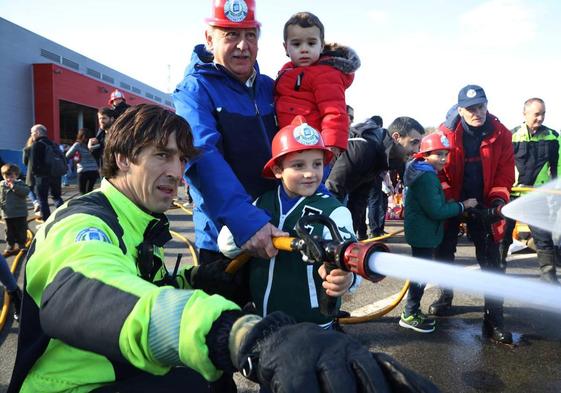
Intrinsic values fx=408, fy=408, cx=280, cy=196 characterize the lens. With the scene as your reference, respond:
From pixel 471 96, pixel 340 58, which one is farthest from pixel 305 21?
pixel 471 96

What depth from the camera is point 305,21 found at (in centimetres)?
303

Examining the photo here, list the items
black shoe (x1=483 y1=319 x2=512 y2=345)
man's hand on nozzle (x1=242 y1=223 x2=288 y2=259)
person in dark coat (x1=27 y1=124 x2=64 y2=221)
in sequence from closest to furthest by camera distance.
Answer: man's hand on nozzle (x1=242 y1=223 x2=288 y2=259) < black shoe (x1=483 y1=319 x2=512 y2=345) < person in dark coat (x1=27 y1=124 x2=64 y2=221)

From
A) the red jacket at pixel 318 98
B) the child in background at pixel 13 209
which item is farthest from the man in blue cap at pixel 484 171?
the child in background at pixel 13 209

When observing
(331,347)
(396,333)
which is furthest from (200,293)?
(396,333)

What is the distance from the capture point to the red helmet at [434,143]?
4.03 meters

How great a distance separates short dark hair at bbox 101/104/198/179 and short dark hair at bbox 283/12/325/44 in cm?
169

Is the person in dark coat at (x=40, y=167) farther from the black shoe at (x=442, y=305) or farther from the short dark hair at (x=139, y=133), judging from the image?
the short dark hair at (x=139, y=133)

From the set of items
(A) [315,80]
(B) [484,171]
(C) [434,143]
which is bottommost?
(B) [484,171]

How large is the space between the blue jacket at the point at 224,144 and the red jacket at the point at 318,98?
116mm

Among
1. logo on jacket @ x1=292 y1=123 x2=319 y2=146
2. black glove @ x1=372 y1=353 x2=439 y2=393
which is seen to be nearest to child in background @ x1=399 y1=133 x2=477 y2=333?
logo on jacket @ x1=292 y1=123 x2=319 y2=146

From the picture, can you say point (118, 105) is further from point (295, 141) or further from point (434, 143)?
point (295, 141)

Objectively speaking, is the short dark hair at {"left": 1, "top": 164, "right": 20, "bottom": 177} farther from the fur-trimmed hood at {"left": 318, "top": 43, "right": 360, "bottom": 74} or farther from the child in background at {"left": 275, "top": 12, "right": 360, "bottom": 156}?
the fur-trimmed hood at {"left": 318, "top": 43, "right": 360, "bottom": 74}

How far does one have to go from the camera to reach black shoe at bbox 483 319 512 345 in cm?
385

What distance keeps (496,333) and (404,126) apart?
7.63 feet
